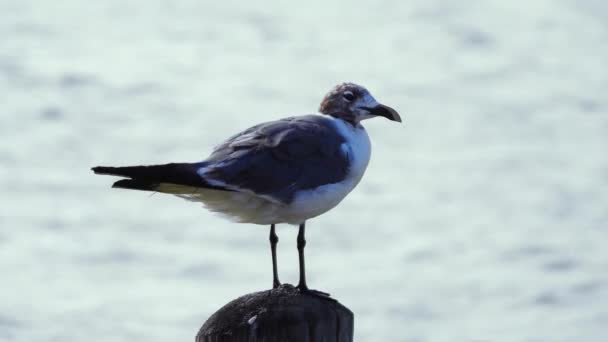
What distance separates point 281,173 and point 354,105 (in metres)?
0.81

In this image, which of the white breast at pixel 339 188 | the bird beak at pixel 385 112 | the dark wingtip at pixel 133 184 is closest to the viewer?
the dark wingtip at pixel 133 184

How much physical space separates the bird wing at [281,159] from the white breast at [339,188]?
1.5 inches

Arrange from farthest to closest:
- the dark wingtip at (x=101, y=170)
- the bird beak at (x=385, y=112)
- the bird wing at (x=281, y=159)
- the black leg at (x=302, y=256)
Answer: the bird beak at (x=385, y=112)
the bird wing at (x=281, y=159)
the black leg at (x=302, y=256)
the dark wingtip at (x=101, y=170)

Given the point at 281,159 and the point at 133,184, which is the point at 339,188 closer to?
the point at 281,159

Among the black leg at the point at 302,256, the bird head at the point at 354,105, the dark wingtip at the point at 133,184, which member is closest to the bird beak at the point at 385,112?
the bird head at the point at 354,105

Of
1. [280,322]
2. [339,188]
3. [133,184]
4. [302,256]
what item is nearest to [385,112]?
[339,188]

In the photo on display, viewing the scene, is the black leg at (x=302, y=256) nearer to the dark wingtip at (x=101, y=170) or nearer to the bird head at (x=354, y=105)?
the bird head at (x=354, y=105)

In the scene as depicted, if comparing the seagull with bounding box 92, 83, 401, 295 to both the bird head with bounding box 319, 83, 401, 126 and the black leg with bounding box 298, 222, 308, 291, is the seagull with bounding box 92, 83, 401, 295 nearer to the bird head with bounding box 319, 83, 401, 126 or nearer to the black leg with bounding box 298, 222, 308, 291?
the black leg with bounding box 298, 222, 308, 291

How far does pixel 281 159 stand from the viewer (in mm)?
5660

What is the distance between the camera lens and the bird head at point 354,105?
6.25 meters

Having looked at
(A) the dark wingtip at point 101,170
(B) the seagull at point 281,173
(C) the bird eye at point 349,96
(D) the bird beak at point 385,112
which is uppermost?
(C) the bird eye at point 349,96

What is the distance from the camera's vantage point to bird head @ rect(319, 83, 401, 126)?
246 inches

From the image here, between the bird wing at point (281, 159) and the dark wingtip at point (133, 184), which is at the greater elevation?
the bird wing at point (281, 159)

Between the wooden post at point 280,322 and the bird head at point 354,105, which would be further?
the bird head at point 354,105
